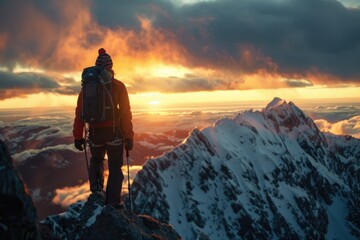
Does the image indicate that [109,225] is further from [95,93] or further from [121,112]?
[95,93]

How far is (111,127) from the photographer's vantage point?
53.1 ft

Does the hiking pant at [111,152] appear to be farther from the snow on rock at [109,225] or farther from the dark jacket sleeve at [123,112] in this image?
the snow on rock at [109,225]

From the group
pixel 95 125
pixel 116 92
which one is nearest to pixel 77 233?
pixel 95 125

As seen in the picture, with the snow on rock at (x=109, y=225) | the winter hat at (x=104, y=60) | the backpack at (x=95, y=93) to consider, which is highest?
the winter hat at (x=104, y=60)

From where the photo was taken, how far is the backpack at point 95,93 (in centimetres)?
1543

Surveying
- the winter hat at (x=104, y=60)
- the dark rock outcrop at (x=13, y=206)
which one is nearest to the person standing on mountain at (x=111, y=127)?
the winter hat at (x=104, y=60)

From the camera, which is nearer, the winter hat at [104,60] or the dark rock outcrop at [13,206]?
the dark rock outcrop at [13,206]

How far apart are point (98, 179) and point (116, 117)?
320cm

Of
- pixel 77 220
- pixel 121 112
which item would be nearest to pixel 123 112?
pixel 121 112

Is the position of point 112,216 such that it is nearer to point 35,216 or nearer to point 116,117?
point 116,117

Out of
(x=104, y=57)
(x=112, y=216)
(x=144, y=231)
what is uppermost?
(x=104, y=57)

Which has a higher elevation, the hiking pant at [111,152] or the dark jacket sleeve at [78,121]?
the dark jacket sleeve at [78,121]

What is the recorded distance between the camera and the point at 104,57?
16.6 metres

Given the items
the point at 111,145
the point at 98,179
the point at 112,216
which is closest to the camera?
the point at 112,216
